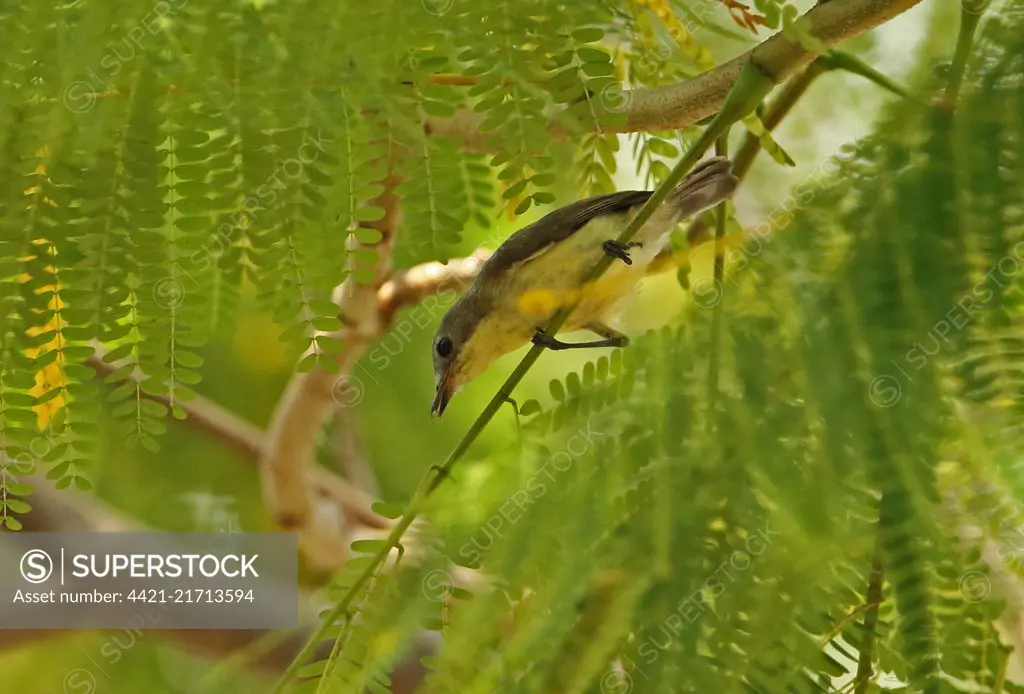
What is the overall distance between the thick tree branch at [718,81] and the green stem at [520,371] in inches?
0.5

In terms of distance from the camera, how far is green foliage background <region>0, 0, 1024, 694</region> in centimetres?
39

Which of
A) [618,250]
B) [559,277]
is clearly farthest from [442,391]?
[618,250]

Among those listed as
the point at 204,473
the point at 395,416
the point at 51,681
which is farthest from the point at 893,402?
the point at 204,473

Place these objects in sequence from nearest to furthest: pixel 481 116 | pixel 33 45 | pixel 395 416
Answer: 1. pixel 33 45
2. pixel 481 116
3. pixel 395 416

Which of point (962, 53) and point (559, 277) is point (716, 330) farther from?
point (559, 277)

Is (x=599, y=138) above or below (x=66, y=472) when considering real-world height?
above

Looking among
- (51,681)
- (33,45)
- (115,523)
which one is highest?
(33,45)

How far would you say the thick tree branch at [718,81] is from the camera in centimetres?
47

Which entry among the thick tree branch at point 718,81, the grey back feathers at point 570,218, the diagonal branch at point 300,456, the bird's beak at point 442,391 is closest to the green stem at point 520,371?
the thick tree branch at point 718,81

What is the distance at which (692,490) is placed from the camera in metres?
0.42

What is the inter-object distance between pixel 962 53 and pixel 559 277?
1.20 ft

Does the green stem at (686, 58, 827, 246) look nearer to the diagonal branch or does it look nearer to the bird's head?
the bird's head

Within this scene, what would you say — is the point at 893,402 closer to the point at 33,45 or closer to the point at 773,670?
the point at 773,670

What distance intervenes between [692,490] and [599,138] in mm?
393
